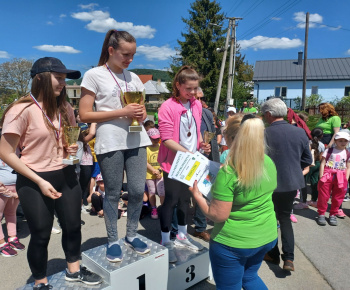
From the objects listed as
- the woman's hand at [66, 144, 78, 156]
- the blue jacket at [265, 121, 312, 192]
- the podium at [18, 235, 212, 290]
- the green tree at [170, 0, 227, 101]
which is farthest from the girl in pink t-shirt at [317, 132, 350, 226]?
the green tree at [170, 0, 227, 101]

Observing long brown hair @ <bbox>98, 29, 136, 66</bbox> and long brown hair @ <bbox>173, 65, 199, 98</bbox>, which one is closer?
long brown hair @ <bbox>98, 29, 136, 66</bbox>

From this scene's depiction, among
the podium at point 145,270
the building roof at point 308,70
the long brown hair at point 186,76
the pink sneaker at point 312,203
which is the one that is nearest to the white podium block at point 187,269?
the podium at point 145,270

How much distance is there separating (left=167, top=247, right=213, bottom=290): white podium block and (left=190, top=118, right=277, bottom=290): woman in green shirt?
0.75m

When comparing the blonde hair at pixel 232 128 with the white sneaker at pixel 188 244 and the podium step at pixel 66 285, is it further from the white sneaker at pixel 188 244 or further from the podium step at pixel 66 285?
the podium step at pixel 66 285

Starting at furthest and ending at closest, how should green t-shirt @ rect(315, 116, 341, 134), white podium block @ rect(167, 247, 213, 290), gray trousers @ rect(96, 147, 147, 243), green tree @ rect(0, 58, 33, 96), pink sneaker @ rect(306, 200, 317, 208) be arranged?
green tree @ rect(0, 58, 33, 96), green t-shirt @ rect(315, 116, 341, 134), pink sneaker @ rect(306, 200, 317, 208), white podium block @ rect(167, 247, 213, 290), gray trousers @ rect(96, 147, 147, 243)

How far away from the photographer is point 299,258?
11.9ft

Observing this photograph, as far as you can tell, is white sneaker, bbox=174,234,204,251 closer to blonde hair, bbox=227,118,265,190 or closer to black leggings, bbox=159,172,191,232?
black leggings, bbox=159,172,191,232

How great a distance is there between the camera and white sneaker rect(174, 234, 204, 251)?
306cm

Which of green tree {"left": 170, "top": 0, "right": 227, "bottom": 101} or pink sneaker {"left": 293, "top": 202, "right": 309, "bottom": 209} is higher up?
green tree {"left": 170, "top": 0, "right": 227, "bottom": 101}

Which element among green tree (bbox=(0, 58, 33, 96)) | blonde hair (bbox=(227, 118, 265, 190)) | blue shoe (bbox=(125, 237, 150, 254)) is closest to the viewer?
blonde hair (bbox=(227, 118, 265, 190))

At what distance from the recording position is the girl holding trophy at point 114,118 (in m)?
2.27

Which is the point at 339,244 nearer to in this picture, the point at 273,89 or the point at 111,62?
the point at 111,62

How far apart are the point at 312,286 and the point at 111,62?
3026 millimetres

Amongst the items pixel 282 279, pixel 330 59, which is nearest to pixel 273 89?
pixel 330 59
